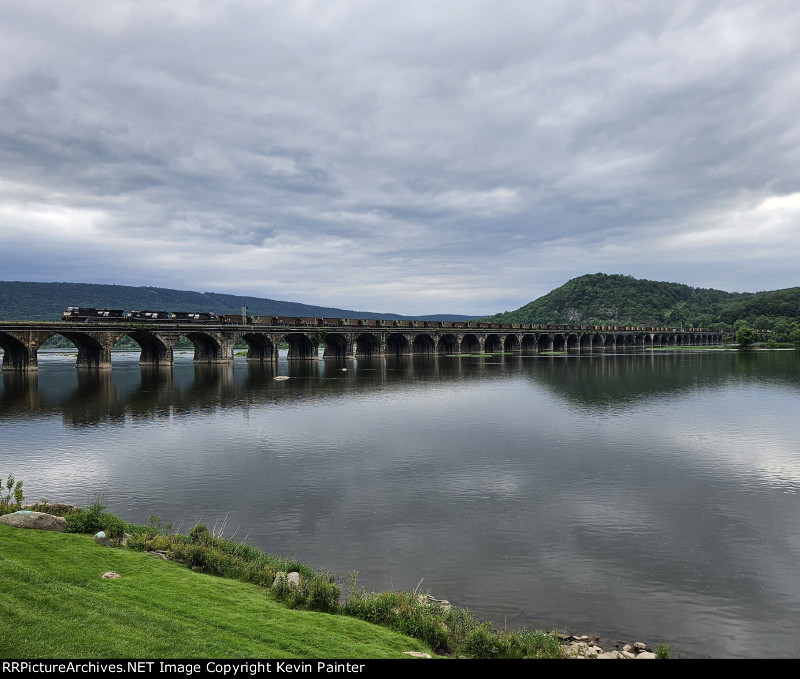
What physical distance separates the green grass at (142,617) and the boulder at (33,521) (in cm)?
113

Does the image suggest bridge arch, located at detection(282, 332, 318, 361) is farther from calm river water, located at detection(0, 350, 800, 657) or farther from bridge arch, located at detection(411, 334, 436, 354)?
calm river water, located at detection(0, 350, 800, 657)

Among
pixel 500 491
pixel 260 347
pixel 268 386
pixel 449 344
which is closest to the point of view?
pixel 500 491

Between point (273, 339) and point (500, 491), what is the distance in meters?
90.7

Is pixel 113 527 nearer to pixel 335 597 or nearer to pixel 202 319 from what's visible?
pixel 335 597

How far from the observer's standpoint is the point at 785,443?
3391cm

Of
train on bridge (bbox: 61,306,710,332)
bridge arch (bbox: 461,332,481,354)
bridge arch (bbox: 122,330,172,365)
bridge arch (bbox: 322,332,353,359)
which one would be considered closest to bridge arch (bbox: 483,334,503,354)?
bridge arch (bbox: 461,332,481,354)

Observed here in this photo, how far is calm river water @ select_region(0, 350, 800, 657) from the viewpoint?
1434 cm

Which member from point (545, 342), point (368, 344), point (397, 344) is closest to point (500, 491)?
point (368, 344)

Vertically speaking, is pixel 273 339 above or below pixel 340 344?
above

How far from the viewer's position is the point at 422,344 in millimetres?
146375

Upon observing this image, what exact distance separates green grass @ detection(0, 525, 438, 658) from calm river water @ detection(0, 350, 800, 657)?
3961mm

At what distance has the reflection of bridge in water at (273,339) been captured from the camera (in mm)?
80938

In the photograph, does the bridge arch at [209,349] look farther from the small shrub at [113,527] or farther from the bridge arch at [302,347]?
the small shrub at [113,527]
